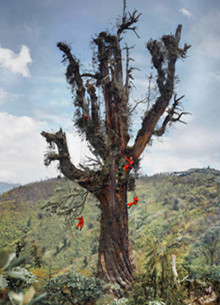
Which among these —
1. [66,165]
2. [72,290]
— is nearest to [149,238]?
[72,290]

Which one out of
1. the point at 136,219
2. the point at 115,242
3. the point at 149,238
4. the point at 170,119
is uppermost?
the point at 170,119

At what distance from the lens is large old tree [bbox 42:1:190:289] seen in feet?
21.2

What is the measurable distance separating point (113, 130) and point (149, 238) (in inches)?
142

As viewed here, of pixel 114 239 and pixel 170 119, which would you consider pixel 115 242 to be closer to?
pixel 114 239

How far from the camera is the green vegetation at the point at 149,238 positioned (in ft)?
13.6

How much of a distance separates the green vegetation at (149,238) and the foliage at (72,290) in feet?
0.16

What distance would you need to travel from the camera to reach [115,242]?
21.0 feet

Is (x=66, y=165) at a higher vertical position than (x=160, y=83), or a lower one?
lower

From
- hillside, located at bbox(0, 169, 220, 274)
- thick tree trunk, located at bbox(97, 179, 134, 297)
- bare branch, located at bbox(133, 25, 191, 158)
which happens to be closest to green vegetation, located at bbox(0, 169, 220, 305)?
hillside, located at bbox(0, 169, 220, 274)

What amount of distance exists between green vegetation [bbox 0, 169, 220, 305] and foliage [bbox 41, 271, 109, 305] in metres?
0.05

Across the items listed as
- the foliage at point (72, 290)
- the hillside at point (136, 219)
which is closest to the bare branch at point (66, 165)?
the foliage at point (72, 290)

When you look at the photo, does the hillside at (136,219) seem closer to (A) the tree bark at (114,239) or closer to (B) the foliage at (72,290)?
(A) the tree bark at (114,239)

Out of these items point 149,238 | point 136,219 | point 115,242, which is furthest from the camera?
point 136,219

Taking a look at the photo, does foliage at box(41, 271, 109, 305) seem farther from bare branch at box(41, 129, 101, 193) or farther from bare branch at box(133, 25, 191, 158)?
bare branch at box(133, 25, 191, 158)
